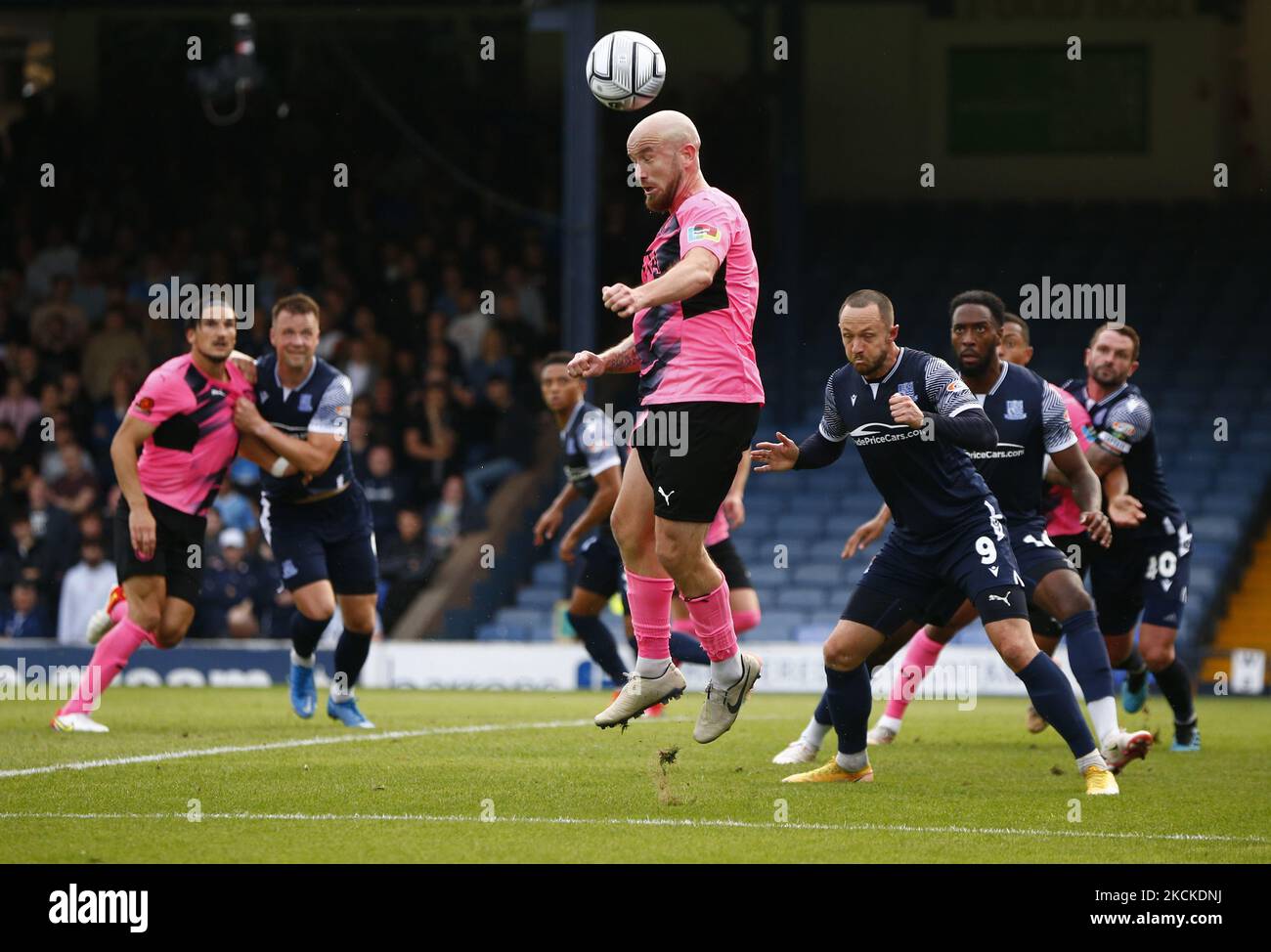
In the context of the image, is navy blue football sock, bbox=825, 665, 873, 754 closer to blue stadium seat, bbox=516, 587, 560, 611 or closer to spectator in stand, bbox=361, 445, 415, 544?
spectator in stand, bbox=361, 445, 415, 544

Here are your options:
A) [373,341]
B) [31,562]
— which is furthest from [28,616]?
[373,341]

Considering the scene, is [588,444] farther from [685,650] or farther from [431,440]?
[431,440]

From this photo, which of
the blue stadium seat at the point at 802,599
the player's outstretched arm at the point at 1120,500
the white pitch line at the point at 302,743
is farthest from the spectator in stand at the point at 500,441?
the player's outstretched arm at the point at 1120,500

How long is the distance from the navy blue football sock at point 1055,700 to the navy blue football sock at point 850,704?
2.43 feet

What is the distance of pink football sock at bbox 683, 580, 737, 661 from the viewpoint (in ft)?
25.1

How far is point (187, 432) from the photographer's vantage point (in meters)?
10.7

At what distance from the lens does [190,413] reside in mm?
10664

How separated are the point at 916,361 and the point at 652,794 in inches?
84.3

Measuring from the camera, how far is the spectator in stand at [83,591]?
59.3 ft

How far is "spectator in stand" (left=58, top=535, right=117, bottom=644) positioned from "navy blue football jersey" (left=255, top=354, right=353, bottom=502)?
7.67 metres

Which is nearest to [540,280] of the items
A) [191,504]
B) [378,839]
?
[191,504]

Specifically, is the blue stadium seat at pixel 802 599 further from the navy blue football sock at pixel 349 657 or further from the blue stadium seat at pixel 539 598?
the navy blue football sock at pixel 349 657

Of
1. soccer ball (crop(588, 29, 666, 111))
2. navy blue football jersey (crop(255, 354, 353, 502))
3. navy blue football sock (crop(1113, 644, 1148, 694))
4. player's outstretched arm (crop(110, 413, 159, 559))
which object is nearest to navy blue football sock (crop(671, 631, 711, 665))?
navy blue football jersey (crop(255, 354, 353, 502))

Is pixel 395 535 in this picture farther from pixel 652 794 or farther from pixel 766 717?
pixel 652 794
